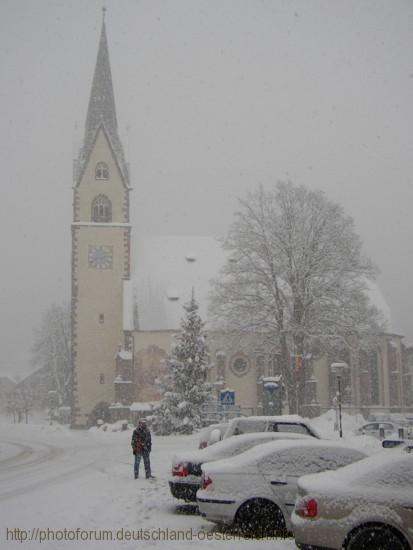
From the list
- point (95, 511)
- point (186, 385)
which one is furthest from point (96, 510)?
point (186, 385)

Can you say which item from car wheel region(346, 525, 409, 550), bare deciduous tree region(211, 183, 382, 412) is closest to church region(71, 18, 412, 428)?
bare deciduous tree region(211, 183, 382, 412)

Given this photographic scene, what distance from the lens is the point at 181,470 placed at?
44.7ft

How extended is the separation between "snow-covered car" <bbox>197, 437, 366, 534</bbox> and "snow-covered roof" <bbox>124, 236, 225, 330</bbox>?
128 ft

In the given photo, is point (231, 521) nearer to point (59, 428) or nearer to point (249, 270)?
point (249, 270)

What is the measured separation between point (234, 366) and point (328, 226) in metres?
19.0

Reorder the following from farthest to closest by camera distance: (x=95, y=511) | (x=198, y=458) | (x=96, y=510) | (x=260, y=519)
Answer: (x=198, y=458)
(x=96, y=510)
(x=95, y=511)
(x=260, y=519)

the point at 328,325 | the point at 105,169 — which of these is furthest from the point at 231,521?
the point at 105,169

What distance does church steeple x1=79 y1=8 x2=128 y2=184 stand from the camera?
5425cm

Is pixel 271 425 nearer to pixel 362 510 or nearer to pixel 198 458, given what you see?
pixel 198 458

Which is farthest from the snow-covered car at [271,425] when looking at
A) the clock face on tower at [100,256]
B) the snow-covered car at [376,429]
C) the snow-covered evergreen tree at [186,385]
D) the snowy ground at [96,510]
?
the clock face on tower at [100,256]

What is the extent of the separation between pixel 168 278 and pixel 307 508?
4617 cm

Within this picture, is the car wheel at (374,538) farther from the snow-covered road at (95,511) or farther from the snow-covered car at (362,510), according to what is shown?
the snow-covered road at (95,511)

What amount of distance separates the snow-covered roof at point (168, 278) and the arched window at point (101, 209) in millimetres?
3704

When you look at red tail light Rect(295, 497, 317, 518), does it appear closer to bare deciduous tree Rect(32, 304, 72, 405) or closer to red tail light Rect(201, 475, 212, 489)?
red tail light Rect(201, 475, 212, 489)
